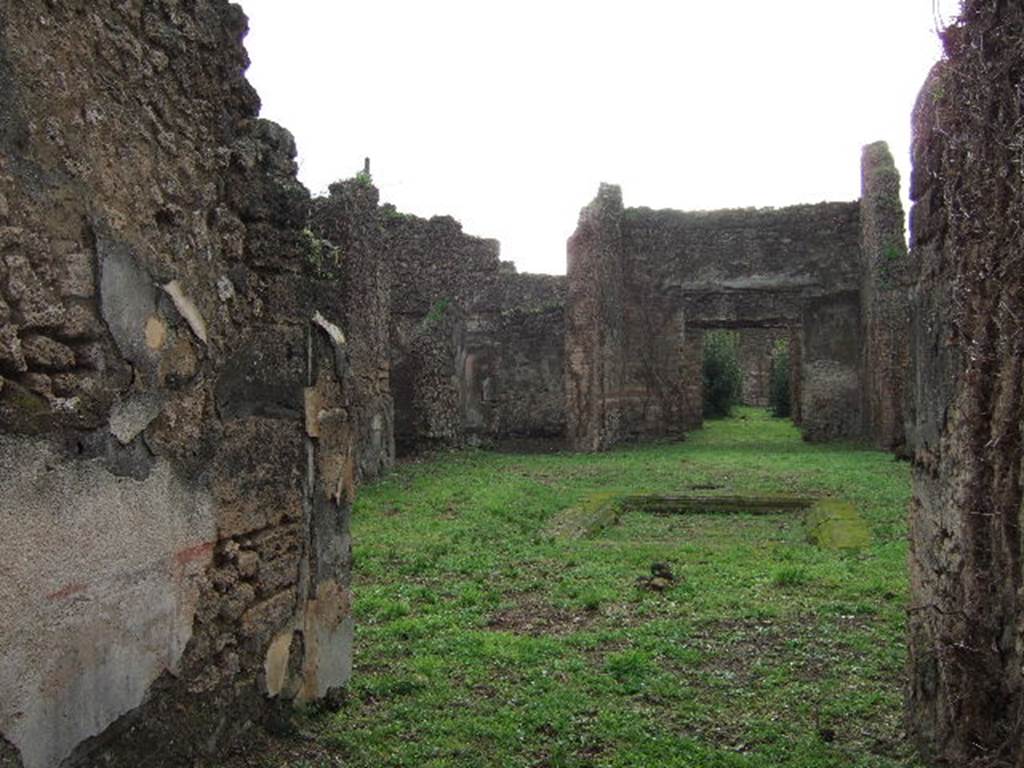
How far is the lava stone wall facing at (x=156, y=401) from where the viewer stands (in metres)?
2.60

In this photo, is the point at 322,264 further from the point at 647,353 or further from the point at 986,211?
the point at 647,353

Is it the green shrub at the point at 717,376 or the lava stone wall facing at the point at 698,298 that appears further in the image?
the green shrub at the point at 717,376

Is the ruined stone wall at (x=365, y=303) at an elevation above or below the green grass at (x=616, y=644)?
above

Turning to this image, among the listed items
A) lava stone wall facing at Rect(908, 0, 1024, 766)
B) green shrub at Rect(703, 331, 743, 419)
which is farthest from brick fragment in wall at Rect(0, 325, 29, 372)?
green shrub at Rect(703, 331, 743, 419)

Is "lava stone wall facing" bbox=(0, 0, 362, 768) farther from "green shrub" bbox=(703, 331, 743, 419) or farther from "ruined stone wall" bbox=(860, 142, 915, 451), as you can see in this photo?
"green shrub" bbox=(703, 331, 743, 419)

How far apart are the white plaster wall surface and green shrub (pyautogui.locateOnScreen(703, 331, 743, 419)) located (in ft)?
78.7

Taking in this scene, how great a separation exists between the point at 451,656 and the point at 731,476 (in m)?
8.48

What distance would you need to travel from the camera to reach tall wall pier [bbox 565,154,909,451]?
16672mm

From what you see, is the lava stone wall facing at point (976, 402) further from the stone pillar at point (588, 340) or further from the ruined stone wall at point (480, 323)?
the ruined stone wall at point (480, 323)

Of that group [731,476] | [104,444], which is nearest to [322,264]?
[104,444]

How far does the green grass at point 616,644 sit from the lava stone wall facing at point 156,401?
26.8 inches

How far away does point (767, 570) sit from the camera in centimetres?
688

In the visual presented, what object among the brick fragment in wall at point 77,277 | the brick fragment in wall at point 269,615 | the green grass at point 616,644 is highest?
the brick fragment in wall at point 77,277

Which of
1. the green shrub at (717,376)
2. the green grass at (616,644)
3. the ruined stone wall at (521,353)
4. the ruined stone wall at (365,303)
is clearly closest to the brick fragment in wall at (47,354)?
the green grass at (616,644)
